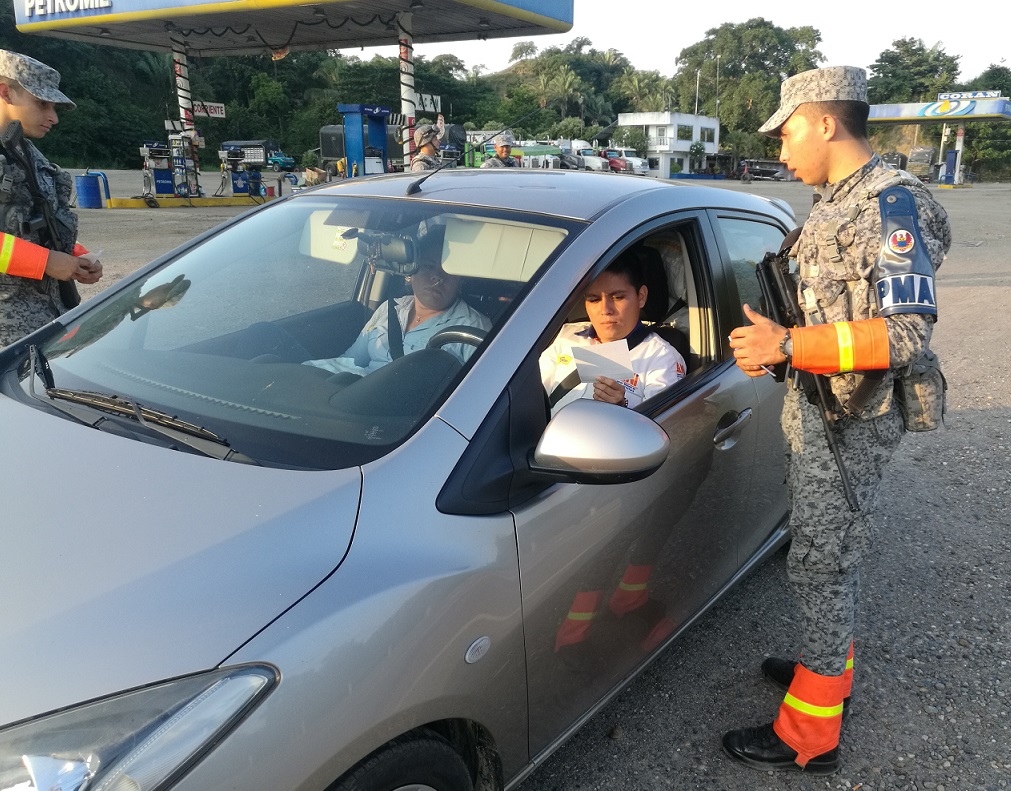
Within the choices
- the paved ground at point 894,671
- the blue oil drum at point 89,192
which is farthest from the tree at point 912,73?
the paved ground at point 894,671

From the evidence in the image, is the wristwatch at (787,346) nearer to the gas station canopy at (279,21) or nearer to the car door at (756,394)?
the car door at (756,394)

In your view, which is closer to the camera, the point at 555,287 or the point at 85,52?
the point at 555,287

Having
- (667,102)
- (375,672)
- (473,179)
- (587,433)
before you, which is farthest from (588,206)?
(667,102)

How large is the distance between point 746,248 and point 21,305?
3002 mm

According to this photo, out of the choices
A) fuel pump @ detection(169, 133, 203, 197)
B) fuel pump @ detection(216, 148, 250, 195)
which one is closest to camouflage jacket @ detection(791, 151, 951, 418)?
fuel pump @ detection(169, 133, 203, 197)

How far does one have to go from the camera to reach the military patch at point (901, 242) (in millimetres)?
1919

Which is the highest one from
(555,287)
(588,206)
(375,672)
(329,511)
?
(588,206)

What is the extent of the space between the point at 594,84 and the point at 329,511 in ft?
397

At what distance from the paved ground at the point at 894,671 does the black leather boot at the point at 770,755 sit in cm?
3

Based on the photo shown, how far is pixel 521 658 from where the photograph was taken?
1676 mm

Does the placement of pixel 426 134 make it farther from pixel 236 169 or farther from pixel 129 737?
pixel 236 169

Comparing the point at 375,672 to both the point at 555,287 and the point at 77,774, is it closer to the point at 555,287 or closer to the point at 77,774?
the point at 77,774

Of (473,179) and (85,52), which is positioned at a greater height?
(85,52)

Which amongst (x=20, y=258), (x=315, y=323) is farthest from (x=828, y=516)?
(x=20, y=258)
